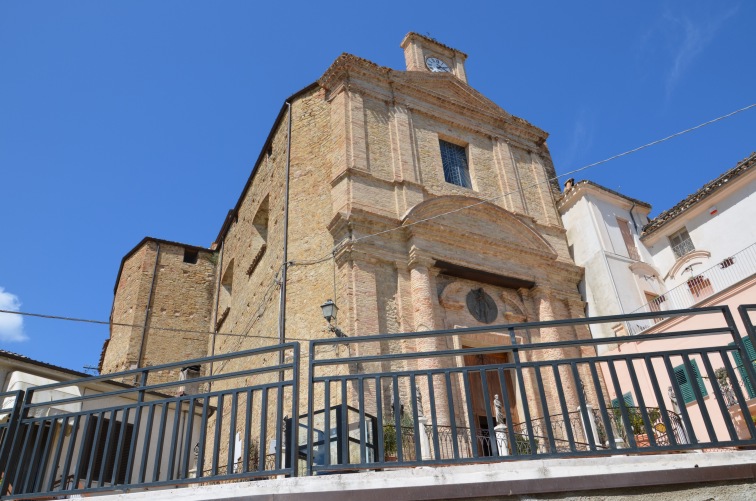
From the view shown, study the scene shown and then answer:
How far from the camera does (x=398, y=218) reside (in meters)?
15.9

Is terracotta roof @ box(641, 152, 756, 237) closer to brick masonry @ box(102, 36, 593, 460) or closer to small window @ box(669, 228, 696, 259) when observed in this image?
small window @ box(669, 228, 696, 259)

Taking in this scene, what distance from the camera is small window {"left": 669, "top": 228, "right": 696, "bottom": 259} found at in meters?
18.8

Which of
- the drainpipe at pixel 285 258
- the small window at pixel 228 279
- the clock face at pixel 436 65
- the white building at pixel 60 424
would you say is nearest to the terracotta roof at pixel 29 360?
the white building at pixel 60 424

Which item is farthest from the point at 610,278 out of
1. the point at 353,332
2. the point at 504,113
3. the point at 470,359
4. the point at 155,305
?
the point at 155,305

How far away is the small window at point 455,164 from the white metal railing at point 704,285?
20.3 feet

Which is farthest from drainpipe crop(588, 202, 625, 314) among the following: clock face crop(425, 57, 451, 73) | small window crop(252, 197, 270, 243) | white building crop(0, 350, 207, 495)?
white building crop(0, 350, 207, 495)

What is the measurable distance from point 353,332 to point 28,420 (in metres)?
8.46

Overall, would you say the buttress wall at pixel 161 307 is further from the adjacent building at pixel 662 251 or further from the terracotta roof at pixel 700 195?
the terracotta roof at pixel 700 195

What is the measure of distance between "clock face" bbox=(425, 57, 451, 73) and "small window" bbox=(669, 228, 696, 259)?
30.5 ft

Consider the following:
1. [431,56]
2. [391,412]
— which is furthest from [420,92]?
[391,412]

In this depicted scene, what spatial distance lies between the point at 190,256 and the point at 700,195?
1976cm

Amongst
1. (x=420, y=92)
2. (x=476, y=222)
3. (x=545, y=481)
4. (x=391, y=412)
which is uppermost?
(x=420, y=92)

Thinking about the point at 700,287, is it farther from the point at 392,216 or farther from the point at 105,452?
the point at 105,452

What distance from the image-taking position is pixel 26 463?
17.1 ft
